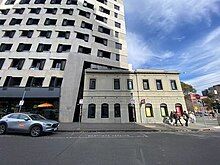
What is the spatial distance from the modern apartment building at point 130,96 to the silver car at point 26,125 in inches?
437

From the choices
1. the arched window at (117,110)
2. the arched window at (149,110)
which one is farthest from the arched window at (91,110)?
the arched window at (149,110)

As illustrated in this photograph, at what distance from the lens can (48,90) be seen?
2620 centimetres

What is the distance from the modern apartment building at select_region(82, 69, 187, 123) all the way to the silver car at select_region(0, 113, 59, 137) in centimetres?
1111

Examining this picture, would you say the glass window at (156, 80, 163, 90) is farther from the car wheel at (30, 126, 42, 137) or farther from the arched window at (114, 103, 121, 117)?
the car wheel at (30, 126, 42, 137)

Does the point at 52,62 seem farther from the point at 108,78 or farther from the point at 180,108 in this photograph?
the point at 180,108

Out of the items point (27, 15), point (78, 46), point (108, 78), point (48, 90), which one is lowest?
point (48, 90)

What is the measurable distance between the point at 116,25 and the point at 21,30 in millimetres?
18411

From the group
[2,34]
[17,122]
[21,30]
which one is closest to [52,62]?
[21,30]

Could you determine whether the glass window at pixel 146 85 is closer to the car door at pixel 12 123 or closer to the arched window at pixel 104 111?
the arched window at pixel 104 111

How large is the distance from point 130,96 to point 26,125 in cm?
1572

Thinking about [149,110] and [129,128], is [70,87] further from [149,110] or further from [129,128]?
[129,128]

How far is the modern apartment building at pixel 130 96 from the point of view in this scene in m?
25.5

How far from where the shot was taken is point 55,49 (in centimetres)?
2980

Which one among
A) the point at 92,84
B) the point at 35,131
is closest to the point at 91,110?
the point at 92,84
